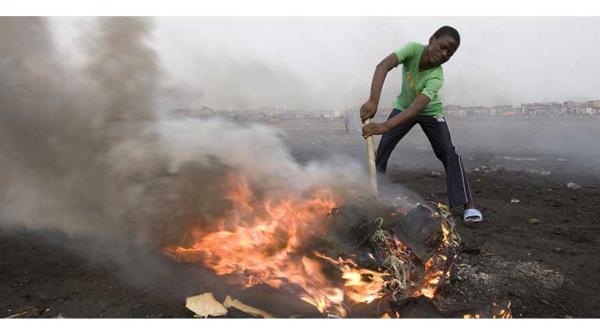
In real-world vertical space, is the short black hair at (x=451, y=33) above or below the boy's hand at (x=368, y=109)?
above

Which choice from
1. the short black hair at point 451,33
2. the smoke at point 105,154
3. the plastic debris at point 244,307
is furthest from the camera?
the short black hair at point 451,33

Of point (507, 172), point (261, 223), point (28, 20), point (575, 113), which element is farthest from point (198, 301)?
point (575, 113)

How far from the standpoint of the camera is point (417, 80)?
15.9ft

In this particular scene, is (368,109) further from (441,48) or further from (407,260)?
(407,260)

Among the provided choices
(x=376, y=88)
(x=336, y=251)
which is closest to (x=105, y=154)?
(x=336, y=251)

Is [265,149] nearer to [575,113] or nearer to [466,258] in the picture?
[466,258]

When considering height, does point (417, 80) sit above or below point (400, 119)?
above

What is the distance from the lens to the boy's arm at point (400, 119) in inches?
175

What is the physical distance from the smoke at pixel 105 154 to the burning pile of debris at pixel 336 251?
430 mm

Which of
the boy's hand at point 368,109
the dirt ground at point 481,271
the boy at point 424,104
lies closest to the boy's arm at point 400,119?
the boy at point 424,104

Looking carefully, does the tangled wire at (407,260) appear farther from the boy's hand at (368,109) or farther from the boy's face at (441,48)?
the boy's face at (441,48)

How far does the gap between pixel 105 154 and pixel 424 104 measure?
143 inches

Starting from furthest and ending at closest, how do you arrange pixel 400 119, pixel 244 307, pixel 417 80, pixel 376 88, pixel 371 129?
1. pixel 417 80
2. pixel 376 88
3. pixel 400 119
4. pixel 371 129
5. pixel 244 307

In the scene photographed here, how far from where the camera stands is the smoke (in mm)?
4348
